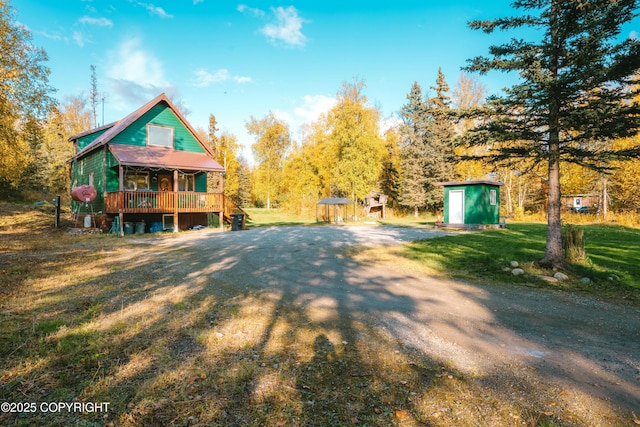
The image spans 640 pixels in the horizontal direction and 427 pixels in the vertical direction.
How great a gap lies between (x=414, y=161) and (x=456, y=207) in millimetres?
14283

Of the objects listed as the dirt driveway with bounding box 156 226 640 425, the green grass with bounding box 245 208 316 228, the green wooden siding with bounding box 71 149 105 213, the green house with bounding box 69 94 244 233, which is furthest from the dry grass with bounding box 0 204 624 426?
the green grass with bounding box 245 208 316 228

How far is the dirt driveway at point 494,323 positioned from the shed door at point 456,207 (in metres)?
14.0

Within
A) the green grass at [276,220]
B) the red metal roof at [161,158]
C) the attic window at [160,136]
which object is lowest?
the green grass at [276,220]

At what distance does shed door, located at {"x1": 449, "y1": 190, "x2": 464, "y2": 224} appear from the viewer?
21381mm

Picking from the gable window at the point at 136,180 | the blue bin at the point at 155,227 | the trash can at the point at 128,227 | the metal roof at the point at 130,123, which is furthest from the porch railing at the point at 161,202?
the metal roof at the point at 130,123

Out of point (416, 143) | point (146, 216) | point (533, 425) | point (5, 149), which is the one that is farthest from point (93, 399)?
point (416, 143)

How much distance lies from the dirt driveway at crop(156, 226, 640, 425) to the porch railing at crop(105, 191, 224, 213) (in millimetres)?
10984

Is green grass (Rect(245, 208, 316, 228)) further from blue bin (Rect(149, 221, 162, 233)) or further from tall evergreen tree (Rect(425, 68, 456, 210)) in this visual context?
tall evergreen tree (Rect(425, 68, 456, 210))

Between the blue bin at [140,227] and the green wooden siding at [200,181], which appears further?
the green wooden siding at [200,181]

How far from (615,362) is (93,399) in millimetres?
5238

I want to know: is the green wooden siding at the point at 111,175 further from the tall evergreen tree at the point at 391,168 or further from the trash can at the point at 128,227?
the tall evergreen tree at the point at 391,168

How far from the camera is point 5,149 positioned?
17156 mm

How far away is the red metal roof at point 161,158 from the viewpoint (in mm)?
18023

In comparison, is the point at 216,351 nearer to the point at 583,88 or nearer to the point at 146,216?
the point at 583,88
